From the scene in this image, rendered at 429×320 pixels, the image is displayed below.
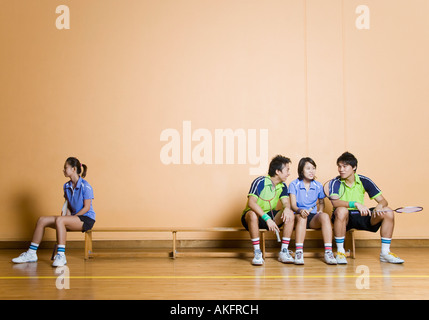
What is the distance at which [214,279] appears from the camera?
2994mm

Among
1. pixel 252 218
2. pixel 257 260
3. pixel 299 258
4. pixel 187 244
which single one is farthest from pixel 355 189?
pixel 187 244

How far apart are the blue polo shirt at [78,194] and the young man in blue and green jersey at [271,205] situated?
1.46 meters

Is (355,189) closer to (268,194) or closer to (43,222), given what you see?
(268,194)

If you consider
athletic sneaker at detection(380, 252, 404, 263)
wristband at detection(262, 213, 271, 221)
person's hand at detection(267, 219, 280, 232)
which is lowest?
athletic sneaker at detection(380, 252, 404, 263)

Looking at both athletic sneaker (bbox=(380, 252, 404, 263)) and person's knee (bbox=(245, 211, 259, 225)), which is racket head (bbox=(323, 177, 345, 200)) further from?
person's knee (bbox=(245, 211, 259, 225))

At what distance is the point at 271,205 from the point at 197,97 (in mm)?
1686

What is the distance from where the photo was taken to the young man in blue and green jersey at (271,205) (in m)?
3.76

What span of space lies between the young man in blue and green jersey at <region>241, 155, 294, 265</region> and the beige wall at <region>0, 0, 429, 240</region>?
0.93m

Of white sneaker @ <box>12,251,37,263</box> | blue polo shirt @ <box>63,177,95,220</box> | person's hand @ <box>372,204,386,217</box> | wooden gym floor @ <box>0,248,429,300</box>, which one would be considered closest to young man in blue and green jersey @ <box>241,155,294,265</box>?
wooden gym floor @ <box>0,248,429,300</box>

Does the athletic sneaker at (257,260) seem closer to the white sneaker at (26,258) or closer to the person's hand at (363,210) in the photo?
the person's hand at (363,210)

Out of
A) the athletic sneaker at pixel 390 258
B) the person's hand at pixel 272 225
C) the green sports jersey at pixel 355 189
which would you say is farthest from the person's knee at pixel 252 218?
the athletic sneaker at pixel 390 258

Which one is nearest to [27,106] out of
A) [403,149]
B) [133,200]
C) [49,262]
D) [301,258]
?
[133,200]

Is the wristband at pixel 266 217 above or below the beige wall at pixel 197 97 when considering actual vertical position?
below

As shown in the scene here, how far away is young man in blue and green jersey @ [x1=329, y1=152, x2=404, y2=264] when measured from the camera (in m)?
3.74
